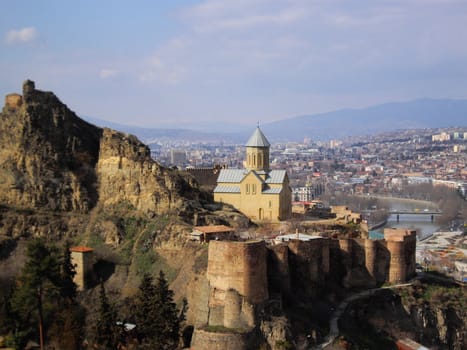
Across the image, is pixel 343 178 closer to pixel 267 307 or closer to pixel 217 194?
pixel 217 194

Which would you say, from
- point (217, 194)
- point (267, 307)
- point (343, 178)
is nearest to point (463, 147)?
point (343, 178)

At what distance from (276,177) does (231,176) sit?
7.66 feet

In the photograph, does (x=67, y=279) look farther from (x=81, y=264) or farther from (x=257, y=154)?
(x=257, y=154)

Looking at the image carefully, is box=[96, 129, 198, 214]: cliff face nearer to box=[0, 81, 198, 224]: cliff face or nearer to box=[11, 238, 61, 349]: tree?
box=[0, 81, 198, 224]: cliff face

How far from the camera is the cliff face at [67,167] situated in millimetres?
29281

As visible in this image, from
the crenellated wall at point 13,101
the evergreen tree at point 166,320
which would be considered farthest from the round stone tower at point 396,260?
the crenellated wall at point 13,101

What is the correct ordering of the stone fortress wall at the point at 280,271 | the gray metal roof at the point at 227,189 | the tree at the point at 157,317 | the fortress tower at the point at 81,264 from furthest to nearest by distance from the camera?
the gray metal roof at the point at 227,189 → the fortress tower at the point at 81,264 → the tree at the point at 157,317 → the stone fortress wall at the point at 280,271

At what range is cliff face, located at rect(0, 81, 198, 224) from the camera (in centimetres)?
2928

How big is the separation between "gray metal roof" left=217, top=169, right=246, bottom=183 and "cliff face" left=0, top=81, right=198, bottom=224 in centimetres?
275

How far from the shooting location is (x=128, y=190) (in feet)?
97.8

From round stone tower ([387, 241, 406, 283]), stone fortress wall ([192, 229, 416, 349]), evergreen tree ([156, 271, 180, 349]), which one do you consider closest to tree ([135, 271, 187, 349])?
evergreen tree ([156, 271, 180, 349])

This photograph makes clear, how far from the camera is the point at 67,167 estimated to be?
3045cm

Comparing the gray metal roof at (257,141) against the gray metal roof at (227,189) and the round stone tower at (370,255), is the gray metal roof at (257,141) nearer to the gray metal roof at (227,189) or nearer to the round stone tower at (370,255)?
the gray metal roof at (227,189)

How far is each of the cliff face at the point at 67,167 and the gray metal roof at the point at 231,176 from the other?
2.75 meters
